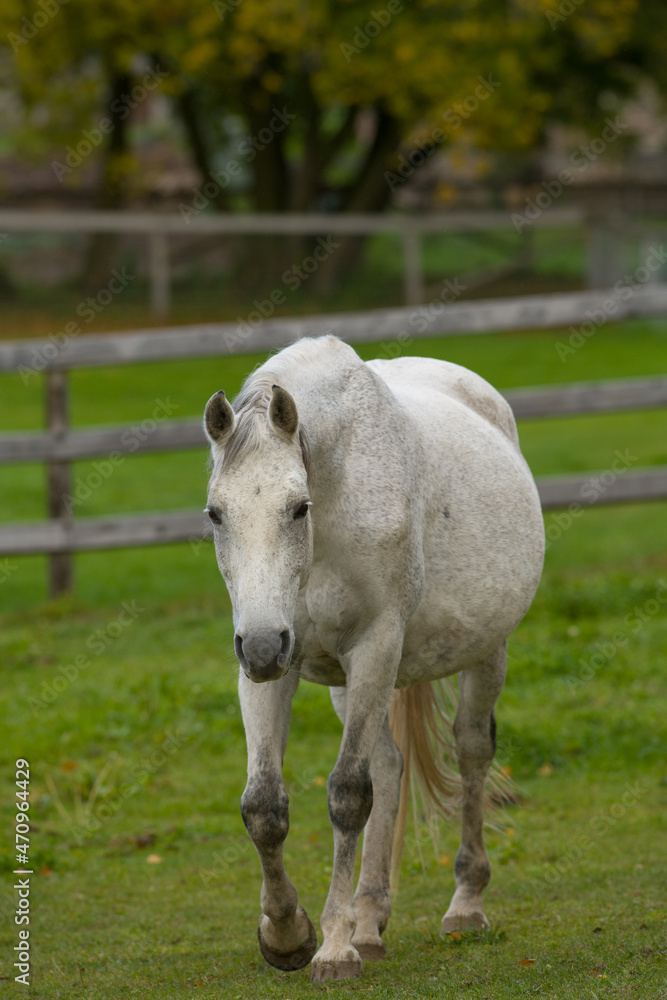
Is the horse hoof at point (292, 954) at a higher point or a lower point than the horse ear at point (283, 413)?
lower

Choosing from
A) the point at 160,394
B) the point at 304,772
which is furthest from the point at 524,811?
the point at 160,394

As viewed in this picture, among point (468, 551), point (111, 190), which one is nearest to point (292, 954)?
point (468, 551)

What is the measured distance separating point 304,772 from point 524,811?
1056 mm

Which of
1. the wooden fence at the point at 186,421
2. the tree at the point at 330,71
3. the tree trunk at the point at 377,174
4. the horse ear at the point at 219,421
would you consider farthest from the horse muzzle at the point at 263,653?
the tree trunk at the point at 377,174

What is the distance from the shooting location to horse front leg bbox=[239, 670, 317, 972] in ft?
12.1

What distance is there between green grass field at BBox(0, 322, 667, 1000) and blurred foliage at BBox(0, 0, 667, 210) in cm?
920

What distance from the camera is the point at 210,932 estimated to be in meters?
4.61

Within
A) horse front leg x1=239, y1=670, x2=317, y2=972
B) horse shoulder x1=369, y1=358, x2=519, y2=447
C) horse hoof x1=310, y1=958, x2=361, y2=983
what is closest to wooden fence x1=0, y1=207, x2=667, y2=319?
horse shoulder x1=369, y1=358, x2=519, y2=447

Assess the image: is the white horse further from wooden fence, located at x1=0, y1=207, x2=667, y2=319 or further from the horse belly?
wooden fence, located at x1=0, y1=207, x2=667, y2=319

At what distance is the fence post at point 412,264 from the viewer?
19.7 metres

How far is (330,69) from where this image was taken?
18.3 m

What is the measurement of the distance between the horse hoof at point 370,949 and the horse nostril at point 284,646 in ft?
4.18

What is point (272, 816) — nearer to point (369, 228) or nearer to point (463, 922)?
point (463, 922)

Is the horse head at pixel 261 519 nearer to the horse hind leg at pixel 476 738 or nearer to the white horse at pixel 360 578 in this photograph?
Answer: the white horse at pixel 360 578
